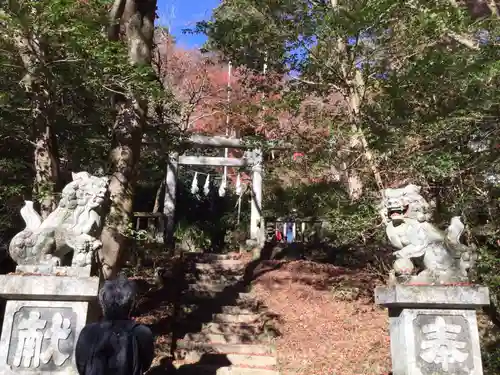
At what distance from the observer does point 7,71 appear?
546 centimetres

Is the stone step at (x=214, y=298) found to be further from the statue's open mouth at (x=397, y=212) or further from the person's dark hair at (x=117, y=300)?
the person's dark hair at (x=117, y=300)

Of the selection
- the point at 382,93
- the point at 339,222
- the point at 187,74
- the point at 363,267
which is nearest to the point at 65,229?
the point at 339,222

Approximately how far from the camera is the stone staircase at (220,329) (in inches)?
269

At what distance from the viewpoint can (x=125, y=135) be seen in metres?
6.06

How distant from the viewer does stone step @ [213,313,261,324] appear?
26.6 ft

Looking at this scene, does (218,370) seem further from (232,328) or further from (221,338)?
(232,328)

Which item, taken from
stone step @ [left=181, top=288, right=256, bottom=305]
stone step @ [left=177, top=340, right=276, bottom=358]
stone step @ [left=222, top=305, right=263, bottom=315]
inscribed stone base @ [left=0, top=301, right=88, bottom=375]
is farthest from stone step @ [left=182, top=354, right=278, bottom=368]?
inscribed stone base @ [left=0, top=301, right=88, bottom=375]

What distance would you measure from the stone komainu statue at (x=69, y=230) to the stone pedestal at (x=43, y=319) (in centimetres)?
19

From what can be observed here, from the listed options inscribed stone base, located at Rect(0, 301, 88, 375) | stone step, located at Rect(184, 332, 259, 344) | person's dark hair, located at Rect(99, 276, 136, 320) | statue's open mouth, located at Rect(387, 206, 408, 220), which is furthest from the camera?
stone step, located at Rect(184, 332, 259, 344)

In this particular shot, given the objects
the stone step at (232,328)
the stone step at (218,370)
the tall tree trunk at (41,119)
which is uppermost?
the tall tree trunk at (41,119)

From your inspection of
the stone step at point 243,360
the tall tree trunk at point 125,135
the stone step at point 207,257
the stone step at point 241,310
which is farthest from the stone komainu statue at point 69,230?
the stone step at point 207,257

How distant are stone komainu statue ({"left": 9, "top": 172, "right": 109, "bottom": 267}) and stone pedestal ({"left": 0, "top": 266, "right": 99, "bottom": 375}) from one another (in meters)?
0.19

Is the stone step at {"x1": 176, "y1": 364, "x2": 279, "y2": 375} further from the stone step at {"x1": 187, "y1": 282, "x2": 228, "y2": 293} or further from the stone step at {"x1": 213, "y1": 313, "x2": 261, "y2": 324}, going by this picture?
the stone step at {"x1": 187, "y1": 282, "x2": 228, "y2": 293}

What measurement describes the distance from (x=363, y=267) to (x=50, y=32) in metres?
8.87
